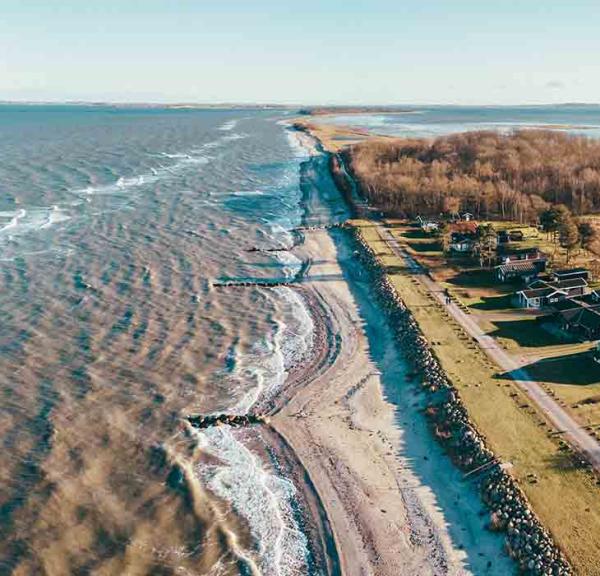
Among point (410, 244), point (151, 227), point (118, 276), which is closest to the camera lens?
point (118, 276)

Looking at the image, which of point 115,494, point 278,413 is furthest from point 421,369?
point 115,494

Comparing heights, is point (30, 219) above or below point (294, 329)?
above

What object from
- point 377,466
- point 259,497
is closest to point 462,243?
point 377,466

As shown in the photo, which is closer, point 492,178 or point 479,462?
point 479,462

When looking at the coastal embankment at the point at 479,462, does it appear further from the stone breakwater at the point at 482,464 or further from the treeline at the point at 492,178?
the treeline at the point at 492,178

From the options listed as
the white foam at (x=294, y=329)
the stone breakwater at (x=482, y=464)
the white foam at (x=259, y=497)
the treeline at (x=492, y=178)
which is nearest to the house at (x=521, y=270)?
the stone breakwater at (x=482, y=464)

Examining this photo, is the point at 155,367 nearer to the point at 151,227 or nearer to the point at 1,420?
the point at 1,420

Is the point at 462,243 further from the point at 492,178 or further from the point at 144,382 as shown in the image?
the point at 144,382
